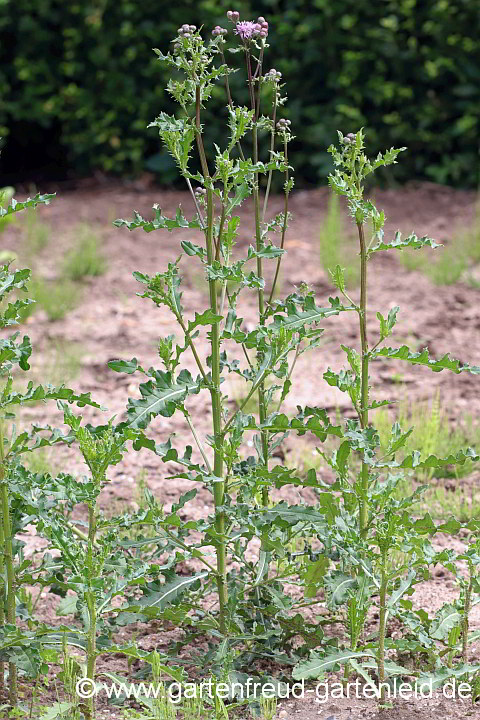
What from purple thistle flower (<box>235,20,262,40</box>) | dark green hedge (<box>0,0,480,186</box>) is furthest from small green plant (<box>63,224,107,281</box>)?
purple thistle flower (<box>235,20,262,40</box>)

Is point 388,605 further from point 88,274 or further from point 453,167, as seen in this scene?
point 453,167

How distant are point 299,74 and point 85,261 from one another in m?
2.69

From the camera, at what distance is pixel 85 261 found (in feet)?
21.4

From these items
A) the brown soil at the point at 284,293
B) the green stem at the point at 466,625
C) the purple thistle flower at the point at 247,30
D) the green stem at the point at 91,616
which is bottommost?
the brown soil at the point at 284,293

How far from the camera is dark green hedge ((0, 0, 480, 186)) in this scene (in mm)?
7812

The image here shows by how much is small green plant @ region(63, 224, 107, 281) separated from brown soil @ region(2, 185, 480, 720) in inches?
3.0

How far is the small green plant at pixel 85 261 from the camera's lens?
21.4 feet

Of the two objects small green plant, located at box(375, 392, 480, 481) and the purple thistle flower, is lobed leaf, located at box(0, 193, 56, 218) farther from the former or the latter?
small green plant, located at box(375, 392, 480, 481)

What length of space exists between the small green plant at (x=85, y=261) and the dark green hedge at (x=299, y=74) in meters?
2.03

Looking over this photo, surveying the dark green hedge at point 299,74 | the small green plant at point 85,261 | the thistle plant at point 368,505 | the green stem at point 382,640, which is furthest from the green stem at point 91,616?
the dark green hedge at point 299,74

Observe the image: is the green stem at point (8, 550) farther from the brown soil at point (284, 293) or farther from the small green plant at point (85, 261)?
the small green plant at point (85, 261)

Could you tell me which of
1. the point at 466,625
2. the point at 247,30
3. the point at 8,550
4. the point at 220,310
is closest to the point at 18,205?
the point at 220,310

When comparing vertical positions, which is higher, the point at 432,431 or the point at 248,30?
Answer: the point at 248,30

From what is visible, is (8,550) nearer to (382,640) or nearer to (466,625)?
(382,640)
